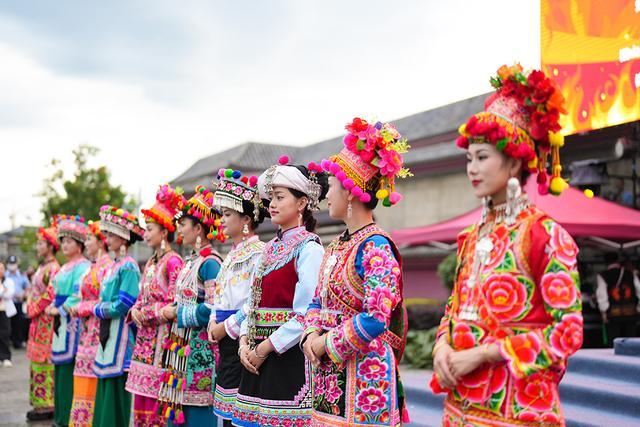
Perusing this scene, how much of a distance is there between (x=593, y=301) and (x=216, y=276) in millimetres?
7338

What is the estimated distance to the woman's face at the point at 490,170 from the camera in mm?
2633

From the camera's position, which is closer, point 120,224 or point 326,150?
point 120,224

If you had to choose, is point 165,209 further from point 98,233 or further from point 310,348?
point 310,348

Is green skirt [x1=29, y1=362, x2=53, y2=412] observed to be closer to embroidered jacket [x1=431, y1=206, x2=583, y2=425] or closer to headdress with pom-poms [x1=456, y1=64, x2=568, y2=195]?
embroidered jacket [x1=431, y1=206, x2=583, y2=425]

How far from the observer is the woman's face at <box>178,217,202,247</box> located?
5.43 m

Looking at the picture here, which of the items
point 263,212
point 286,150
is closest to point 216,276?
point 263,212

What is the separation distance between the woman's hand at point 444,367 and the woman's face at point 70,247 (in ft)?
20.1

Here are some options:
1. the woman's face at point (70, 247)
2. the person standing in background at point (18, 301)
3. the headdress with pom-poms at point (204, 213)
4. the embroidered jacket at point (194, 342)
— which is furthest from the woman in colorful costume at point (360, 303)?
the person standing in background at point (18, 301)

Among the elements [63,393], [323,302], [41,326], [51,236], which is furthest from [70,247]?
[323,302]

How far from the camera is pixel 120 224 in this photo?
6.64m

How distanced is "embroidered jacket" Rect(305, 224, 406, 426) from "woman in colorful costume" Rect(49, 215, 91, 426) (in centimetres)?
432

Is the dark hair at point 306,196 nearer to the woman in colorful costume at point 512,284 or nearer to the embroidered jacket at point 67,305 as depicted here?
the woman in colorful costume at point 512,284

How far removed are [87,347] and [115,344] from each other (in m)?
0.54

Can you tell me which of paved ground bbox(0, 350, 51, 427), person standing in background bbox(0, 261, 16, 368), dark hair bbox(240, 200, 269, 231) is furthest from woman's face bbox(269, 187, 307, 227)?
person standing in background bbox(0, 261, 16, 368)
